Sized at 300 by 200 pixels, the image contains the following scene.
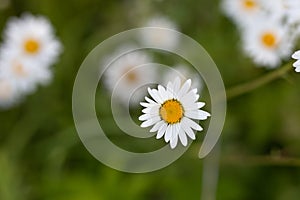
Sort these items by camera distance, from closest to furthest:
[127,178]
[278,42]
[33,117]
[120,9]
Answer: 1. [278,42]
2. [127,178]
3. [33,117]
4. [120,9]

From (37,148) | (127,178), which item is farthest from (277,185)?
(37,148)

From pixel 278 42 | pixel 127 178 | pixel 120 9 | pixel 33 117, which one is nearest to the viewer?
pixel 278 42

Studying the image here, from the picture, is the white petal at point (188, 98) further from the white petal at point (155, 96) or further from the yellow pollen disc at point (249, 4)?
the yellow pollen disc at point (249, 4)

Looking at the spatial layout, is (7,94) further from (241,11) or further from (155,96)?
(155,96)

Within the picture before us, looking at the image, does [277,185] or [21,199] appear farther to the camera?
[277,185]

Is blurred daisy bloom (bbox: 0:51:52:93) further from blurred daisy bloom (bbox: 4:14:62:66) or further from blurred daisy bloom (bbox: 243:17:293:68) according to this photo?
blurred daisy bloom (bbox: 243:17:293:68)

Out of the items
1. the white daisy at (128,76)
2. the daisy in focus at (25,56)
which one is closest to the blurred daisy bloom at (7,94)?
the daisy in focus at (25,56)

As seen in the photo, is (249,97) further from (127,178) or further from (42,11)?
(42,11)
